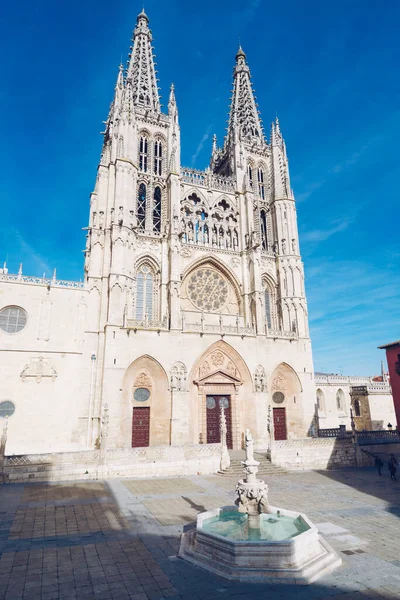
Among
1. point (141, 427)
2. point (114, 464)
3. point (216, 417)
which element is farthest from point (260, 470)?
point (141, 427)

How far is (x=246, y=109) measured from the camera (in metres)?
38.3

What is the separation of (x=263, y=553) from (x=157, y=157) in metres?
29.8


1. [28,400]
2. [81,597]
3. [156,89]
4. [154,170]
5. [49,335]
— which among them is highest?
[156,89]

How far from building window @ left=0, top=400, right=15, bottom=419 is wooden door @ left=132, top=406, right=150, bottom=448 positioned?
6.80m

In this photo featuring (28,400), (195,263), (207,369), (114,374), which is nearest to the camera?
(28,400)

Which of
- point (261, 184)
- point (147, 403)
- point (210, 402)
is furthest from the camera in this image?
point (261, 184)

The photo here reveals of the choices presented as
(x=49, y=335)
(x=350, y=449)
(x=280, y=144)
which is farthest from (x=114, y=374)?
(x=280, y=144)

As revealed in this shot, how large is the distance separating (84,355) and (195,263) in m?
10.5

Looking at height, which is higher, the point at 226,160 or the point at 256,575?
the point at 226,160

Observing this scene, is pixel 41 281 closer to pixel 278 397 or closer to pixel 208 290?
pixel 208 290

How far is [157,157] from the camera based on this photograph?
30.7 m

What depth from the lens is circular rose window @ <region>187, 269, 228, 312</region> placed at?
1068 inches

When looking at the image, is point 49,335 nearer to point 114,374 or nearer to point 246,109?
A: point 114,374

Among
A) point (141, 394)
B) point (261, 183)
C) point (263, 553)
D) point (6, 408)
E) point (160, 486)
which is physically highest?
point (261, 183)
